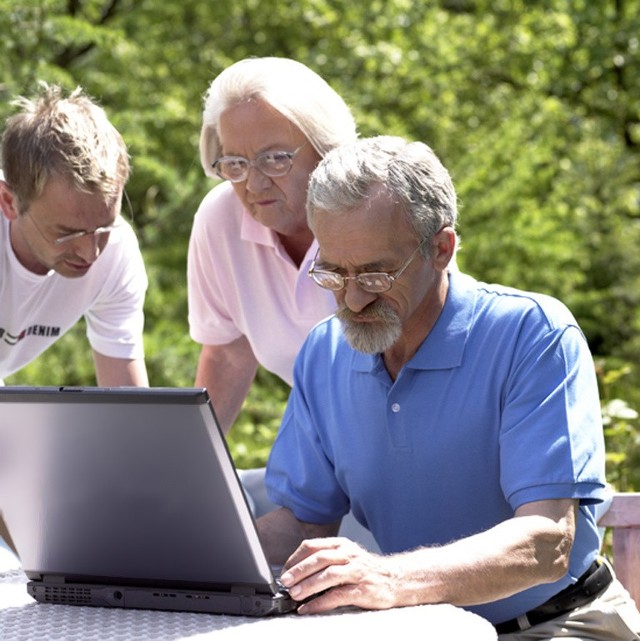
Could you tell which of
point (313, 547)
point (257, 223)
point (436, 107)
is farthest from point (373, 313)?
point (436, 107)

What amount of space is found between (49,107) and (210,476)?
155cm

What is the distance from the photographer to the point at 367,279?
238cm

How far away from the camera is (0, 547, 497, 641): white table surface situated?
1864 millimetres

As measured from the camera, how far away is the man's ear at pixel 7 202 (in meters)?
3.15

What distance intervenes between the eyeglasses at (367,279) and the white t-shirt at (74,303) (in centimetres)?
119

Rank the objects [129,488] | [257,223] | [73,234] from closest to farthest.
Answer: [129,488] → [73,234] → [257,223]

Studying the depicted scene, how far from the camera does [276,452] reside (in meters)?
2.66

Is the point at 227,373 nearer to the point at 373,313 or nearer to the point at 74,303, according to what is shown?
the point at 74,303

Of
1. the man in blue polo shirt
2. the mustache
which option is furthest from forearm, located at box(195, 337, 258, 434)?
the mustache

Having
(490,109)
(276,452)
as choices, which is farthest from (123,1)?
(276,452)

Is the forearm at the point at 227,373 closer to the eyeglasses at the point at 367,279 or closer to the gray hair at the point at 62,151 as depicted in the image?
the gray hair at the point at 62,151

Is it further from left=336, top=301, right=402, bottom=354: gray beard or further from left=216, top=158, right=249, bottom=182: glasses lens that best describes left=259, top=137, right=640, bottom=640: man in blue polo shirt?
left=216, top=158, right=249, bottom=182: glasses lens

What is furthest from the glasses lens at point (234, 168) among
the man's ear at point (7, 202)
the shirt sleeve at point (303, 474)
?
the shirt sleeve at point (303, 474)

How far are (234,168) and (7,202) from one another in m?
0.58
